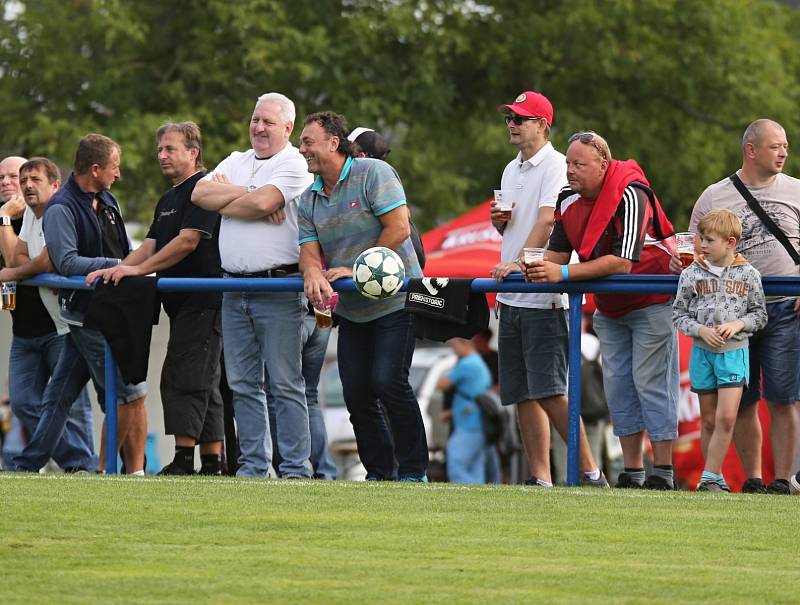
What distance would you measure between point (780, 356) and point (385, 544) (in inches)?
136

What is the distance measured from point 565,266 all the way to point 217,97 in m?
15.9

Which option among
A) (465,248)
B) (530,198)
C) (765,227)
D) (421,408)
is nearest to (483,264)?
(465,248)

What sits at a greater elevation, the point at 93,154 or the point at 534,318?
the point at 93,154

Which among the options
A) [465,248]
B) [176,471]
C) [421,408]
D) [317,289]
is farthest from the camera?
[421,408]

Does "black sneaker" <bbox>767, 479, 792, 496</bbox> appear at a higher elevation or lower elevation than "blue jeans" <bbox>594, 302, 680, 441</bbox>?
lower

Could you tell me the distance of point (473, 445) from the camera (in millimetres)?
17750

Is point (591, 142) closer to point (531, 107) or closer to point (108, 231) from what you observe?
point (531, 107)

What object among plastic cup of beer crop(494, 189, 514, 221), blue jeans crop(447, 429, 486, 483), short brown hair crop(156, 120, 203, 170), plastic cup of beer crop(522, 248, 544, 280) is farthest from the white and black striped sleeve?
blue jeans crop(447, 429, 486, 483)

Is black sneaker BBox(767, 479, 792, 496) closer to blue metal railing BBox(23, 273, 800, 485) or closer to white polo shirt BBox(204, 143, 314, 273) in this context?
blue metal railing BBox(23, 273, 800, 485)

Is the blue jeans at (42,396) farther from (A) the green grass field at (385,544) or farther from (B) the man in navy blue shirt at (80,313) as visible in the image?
(A) the green grass field at (385,544)

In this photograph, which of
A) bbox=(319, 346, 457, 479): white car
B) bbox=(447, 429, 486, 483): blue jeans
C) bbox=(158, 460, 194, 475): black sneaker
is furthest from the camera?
bbox=(319, 346, 457, 479): white car

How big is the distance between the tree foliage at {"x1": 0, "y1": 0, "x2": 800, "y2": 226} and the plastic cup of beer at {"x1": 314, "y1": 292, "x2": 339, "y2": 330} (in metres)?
13.8

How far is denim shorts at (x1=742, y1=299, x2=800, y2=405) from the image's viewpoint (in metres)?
9.25

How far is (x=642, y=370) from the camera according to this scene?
30.3ft
